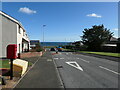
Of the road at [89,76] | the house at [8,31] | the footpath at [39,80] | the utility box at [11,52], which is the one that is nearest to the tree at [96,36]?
the house at [8,31]

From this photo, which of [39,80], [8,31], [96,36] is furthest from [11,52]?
[96,36]

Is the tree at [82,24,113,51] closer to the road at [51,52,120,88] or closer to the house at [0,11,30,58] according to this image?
the house at [0,11,30,58]

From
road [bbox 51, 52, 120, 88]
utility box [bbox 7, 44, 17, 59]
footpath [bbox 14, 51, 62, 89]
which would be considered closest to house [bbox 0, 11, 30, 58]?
road [bbox 51, 52, 120, 88]

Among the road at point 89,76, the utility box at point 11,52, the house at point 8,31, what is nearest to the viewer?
the road at point 89,76

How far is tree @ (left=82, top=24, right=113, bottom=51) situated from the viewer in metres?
52.4

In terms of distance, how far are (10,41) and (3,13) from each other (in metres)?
4.27

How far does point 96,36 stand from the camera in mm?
53000

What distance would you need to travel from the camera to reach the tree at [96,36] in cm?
5238

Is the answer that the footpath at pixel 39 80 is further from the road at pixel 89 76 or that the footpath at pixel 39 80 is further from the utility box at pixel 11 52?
the utility box at pixel 11 52

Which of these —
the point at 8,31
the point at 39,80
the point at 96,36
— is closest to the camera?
the point at 39,80

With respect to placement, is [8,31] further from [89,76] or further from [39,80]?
[89,76]

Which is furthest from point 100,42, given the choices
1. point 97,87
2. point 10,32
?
point 97,87

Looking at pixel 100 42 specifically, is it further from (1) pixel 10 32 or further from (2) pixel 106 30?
(1) pixel 10 32

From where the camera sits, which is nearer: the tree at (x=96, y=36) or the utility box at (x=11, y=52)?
the utility box at (x=11, y=52)
